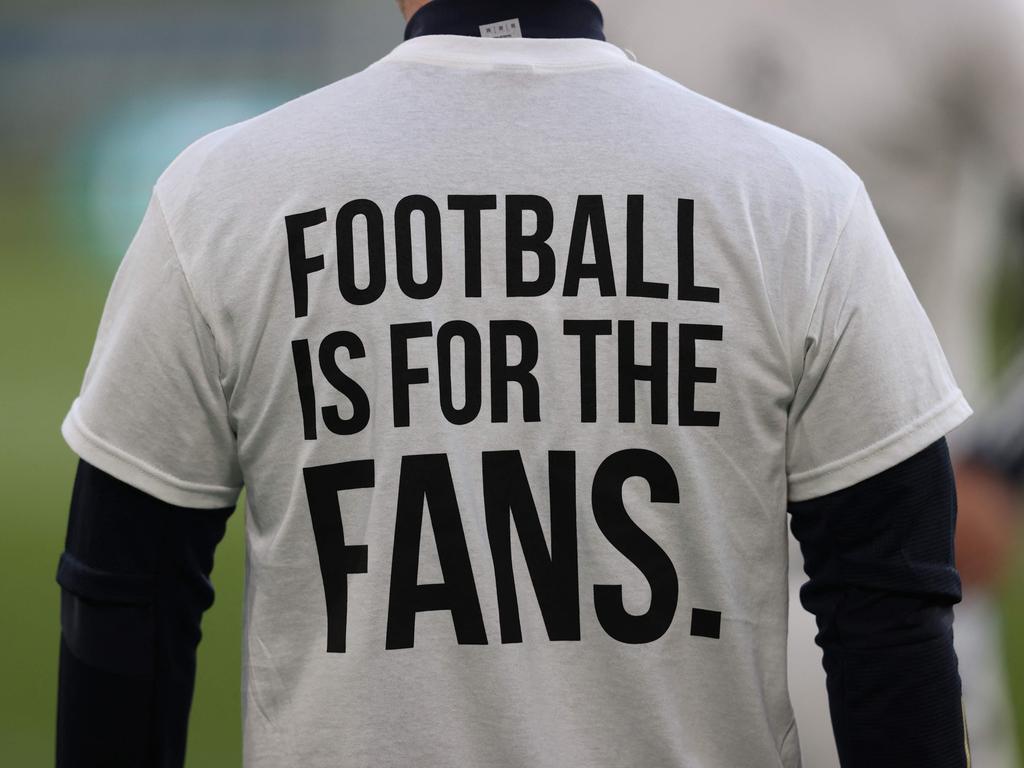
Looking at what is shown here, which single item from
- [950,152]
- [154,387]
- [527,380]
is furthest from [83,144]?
[527,380]

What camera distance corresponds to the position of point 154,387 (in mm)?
712

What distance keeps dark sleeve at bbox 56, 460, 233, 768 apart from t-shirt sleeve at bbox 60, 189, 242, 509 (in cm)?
2

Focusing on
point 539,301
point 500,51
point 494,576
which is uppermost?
point 500,51

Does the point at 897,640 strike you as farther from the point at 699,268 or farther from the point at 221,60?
the point at 221,60

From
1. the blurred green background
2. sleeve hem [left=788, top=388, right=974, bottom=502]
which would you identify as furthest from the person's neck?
the blurred green background

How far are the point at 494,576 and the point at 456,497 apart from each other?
5cm

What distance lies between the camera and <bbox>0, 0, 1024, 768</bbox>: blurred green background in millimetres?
2645

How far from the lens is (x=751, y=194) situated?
69 centimetres

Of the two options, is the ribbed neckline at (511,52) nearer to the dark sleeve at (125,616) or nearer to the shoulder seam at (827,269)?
the shoulder seam at (827,269)

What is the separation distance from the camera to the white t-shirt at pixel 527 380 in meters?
0.68

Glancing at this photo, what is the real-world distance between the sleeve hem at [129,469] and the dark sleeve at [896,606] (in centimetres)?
35

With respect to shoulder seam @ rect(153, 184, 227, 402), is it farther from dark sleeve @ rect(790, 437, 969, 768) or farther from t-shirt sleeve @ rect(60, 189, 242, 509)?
dark sleeve @ rect(790, 437, 969, 768)

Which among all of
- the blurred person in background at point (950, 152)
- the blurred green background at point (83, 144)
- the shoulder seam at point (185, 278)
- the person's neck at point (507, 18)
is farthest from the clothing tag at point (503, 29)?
the blurred green background at point (83, 144)

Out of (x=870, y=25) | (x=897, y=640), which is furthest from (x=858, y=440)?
(x=870, y=25)
